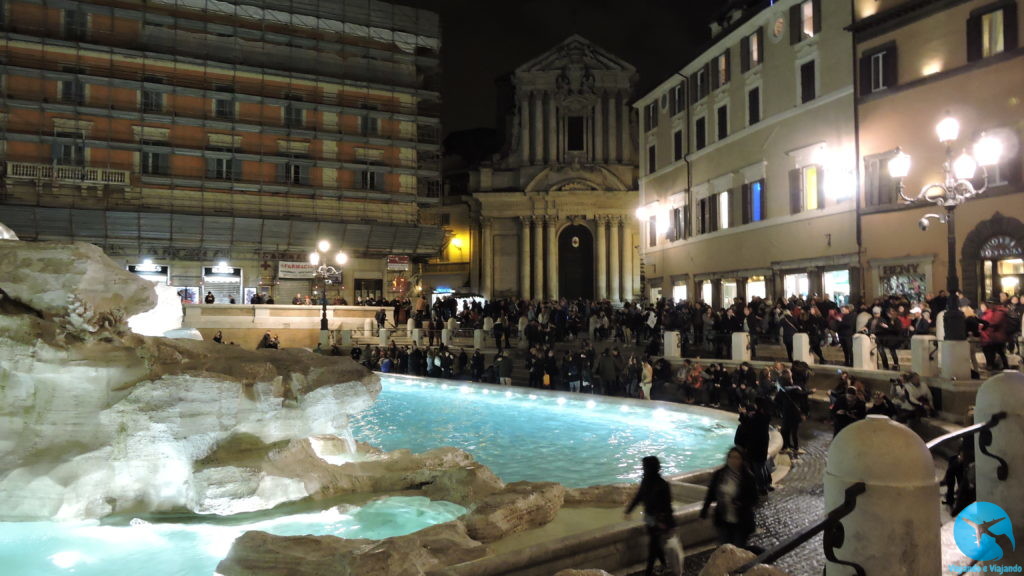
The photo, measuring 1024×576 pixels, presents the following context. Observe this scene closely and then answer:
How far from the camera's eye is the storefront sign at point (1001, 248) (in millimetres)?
17891

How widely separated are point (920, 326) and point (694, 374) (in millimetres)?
4652

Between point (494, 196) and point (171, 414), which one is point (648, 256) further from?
point (171, 414)

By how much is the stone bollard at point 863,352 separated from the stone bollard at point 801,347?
1368 mm

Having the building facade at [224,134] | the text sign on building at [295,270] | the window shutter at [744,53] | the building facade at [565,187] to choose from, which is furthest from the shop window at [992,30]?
the building facade at [224,134]

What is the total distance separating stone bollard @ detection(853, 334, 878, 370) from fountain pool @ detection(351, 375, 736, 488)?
10.6 ft

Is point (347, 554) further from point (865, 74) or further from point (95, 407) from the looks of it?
point (865, 74)

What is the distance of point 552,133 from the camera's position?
142 ft

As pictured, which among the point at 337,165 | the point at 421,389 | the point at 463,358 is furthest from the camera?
the point at 337,165

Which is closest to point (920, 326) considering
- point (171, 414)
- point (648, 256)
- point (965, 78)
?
point (965, 78)

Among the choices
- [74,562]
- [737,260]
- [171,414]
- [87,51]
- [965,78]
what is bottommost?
[74,562]

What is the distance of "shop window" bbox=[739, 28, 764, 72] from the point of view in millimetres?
27250

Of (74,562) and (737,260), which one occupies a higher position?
(737,260)

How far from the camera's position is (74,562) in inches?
257

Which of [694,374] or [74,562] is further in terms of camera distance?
[694,374]
